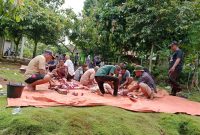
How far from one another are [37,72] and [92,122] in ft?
11.2

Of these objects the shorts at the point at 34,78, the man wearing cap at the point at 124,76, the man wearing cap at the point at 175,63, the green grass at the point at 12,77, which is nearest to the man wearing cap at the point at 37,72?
the shorts at the point at 34,78

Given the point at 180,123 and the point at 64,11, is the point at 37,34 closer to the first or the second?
the point at 64,11

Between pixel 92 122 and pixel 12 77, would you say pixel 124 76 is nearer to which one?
pixel 12 77

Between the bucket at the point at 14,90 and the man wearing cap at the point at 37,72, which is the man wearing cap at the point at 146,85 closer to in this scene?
the man wearing cap at the point at 37,72

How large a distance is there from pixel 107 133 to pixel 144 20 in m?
9.82

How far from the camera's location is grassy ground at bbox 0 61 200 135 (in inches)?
195

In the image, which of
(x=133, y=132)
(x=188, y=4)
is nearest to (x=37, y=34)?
(x=188, y=4)

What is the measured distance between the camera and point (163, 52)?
47.4 feet

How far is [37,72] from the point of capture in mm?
8516

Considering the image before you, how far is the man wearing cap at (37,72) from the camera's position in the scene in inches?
→ 328

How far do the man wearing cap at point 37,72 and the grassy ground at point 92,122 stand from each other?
1.68 metres

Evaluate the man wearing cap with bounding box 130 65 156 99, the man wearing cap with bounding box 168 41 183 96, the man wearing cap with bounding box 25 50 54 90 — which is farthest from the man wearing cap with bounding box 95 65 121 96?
the man wearing cap with bounding box 168 41 183 96

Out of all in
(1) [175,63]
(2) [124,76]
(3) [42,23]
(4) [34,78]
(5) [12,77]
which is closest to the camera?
(4) [34,78]

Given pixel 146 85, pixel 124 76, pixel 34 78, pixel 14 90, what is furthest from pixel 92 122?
pixel 124 76
